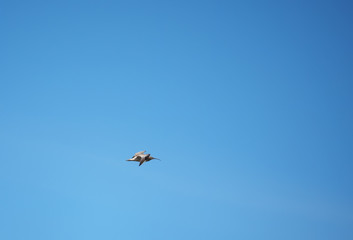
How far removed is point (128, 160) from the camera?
257ft

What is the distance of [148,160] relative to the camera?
76000 millimetres

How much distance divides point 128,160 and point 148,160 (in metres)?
4.90
